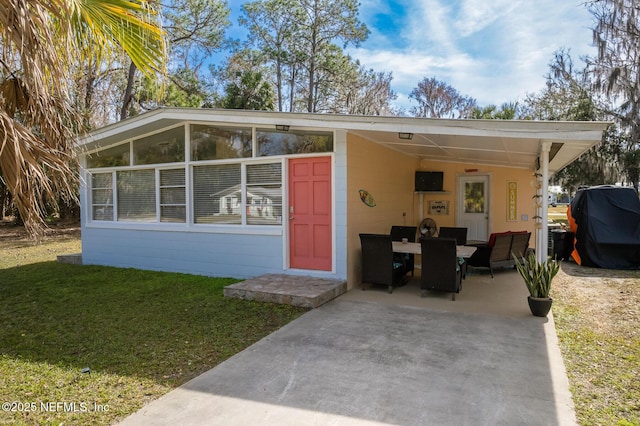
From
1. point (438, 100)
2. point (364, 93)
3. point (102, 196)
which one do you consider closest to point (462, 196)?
point (102, 196)

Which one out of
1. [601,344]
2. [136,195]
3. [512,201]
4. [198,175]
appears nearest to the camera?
[601,344]

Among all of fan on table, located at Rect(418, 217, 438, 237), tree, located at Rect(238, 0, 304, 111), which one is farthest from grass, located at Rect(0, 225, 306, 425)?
tree, located at Rect(238, 0, 304, 111)

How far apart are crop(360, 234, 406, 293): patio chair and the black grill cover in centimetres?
543

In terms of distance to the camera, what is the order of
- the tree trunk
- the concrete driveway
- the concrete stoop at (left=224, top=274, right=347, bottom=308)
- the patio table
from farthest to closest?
1. the tree trunk
2. the patio table
3. the concrete stoop at (left=224, top=274, right=347, bottom=308)
4. the concrete driveway

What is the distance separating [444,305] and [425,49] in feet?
64.7

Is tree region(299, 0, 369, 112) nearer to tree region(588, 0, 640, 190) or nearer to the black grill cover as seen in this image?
tree region(588, 0, 640, 190)

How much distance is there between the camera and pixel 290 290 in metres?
5.50

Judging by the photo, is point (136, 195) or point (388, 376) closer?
point (388, 376)

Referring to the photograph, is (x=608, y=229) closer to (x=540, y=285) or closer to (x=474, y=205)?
(x=474, y=205)

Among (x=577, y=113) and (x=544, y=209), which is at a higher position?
(x=577, y=113)

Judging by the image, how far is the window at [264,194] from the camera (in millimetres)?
6648

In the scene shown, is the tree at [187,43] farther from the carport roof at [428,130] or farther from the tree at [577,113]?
the tree at [577,113]

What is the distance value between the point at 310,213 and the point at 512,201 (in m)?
5.95

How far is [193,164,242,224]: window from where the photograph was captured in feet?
23.1
